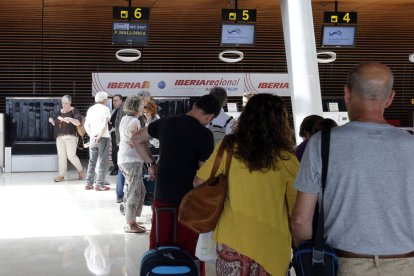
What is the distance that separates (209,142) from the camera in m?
3.96

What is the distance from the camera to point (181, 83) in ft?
46.0

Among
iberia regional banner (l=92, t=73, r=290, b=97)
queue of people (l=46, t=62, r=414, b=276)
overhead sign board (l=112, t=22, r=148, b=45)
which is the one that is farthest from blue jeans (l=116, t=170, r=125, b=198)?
overhead sign board (l=112, t=22, r=148, b=45)

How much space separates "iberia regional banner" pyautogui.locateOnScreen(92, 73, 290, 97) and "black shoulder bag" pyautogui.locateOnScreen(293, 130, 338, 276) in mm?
11342

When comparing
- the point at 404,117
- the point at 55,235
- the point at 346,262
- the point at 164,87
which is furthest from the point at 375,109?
the point at 404,117

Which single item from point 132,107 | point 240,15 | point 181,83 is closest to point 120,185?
point 132,107

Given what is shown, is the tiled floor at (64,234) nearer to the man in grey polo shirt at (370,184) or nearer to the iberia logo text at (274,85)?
the man in grey polo shirt at (370,184)

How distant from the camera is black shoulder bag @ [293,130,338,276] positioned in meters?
2.35

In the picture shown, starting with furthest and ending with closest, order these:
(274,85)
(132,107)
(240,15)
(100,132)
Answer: (274,85) → (240,15) → (100,132) → (132,107)

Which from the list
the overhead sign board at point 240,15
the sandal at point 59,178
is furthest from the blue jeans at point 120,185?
the overhead sign board at point 240,15

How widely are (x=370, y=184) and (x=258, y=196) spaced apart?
648mm

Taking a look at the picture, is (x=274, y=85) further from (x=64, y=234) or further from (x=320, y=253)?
(x=320, y=253)

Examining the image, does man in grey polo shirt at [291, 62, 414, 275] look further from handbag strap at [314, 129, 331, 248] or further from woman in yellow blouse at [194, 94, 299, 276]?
woman in yellow blouse at [194, 94, 299, 276]

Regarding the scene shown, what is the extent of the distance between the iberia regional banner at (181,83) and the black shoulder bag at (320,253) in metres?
11.3

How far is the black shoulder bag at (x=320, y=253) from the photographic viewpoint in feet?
7.70
